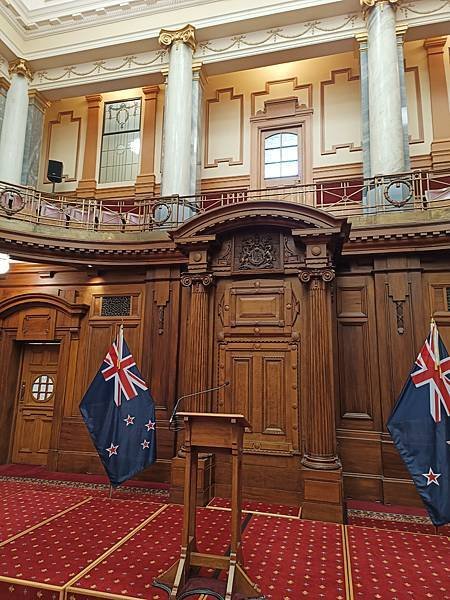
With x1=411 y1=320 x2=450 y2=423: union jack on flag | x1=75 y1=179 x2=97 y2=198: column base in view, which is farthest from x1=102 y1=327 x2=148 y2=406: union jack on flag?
x1=75 y1=179 x2=97 y2=198: column base

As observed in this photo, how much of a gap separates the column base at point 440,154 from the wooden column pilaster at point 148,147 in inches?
205

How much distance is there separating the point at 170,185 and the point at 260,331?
3.32 meters

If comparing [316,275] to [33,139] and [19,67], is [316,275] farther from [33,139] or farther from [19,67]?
[19,67]

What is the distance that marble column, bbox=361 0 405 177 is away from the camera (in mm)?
6233

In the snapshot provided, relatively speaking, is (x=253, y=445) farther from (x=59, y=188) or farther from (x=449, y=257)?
(x=59, y=188)

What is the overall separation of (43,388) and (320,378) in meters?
4.43

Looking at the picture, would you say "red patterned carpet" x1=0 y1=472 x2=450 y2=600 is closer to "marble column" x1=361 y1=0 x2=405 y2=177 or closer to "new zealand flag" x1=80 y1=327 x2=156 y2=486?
"new zealand flag" x1=80 y1=327 x2=156 y2=486

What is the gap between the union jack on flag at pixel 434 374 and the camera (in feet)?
13.1

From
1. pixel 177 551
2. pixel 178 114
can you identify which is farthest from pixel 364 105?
pixel 177 551

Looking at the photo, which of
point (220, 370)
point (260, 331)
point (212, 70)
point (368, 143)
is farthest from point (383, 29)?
point (220, 370)

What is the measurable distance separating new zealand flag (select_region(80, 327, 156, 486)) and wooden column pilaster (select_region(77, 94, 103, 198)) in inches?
205

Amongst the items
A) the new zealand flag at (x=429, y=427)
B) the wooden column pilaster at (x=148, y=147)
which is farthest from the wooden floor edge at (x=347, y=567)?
the wooden column pilaster at (x=148, y=147)

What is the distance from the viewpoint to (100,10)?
27.3 feet

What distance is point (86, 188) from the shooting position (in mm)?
8922
